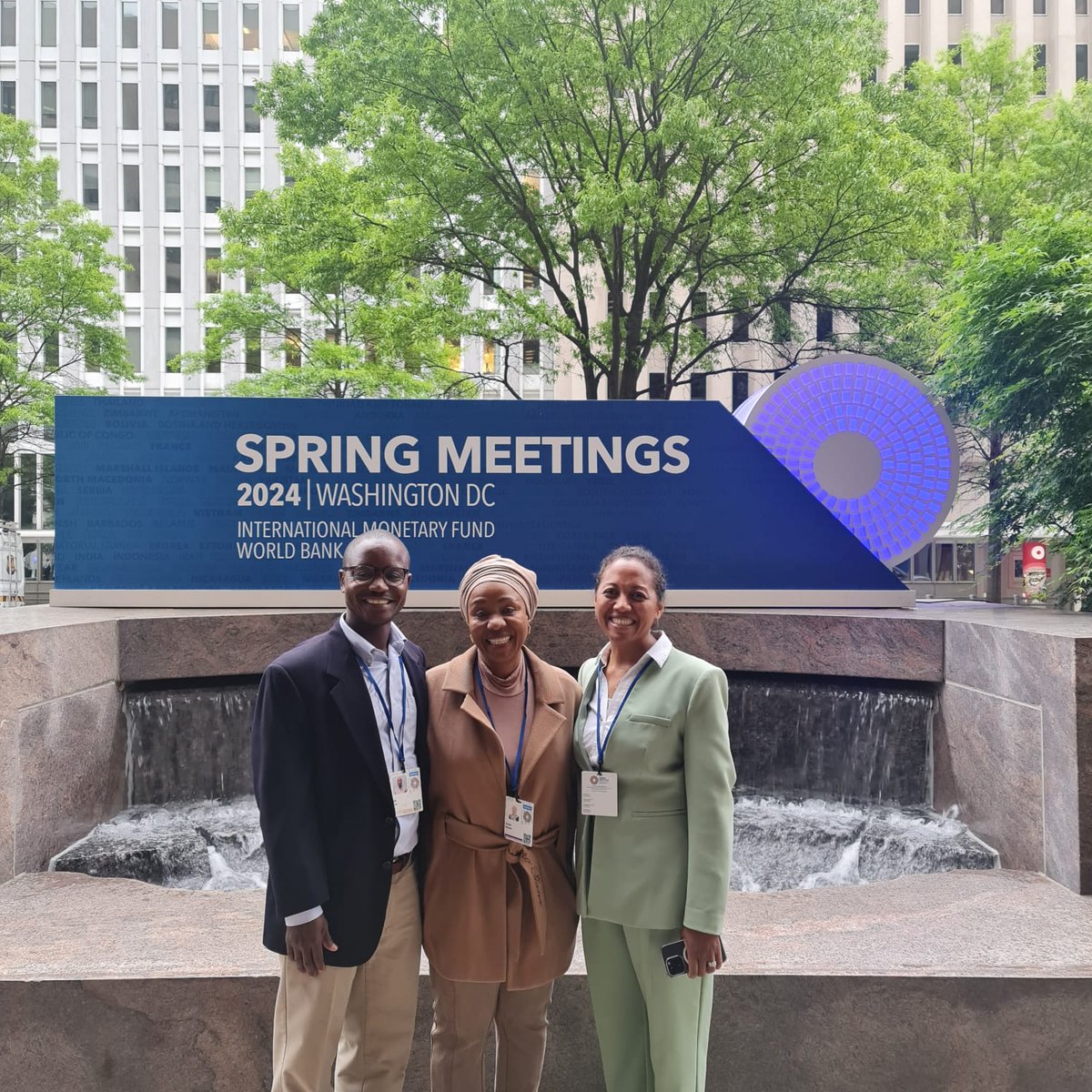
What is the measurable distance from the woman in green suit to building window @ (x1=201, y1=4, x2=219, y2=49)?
49088mm

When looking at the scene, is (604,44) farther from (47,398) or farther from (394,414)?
(47,398)

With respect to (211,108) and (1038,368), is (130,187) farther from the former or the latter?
(1038,368)

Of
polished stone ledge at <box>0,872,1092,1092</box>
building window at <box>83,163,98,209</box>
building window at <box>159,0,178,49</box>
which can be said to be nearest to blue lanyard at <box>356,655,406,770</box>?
polished stone ledge at <box>0,872,1092,1092</box>

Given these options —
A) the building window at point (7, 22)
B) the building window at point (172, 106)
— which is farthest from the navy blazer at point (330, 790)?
the building window at point (7, 22)

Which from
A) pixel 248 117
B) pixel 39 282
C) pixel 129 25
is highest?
pixel 129 25

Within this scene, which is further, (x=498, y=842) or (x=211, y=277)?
(x=211, y=277)

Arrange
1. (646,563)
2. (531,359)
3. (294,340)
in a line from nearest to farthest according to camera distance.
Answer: (646,563), (294,340), (531,359)

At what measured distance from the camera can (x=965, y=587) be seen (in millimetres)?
33281

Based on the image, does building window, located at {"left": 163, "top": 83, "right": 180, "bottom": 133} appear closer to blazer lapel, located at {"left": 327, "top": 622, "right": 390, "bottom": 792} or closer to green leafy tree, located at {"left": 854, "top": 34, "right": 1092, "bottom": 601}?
green leafy tree, located at {"left": 854, "top": 34, "right": 1092, "bottom": 601}

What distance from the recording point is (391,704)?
2.74m

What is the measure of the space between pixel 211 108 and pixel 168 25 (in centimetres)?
434

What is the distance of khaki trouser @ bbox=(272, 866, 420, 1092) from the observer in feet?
8.43

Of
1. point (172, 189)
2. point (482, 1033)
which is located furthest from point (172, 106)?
point (482, 1033)

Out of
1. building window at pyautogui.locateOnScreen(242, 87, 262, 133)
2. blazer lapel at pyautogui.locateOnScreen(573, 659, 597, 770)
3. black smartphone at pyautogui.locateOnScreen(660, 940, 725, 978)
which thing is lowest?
black smartphone at pyautogui.locateOnScreen(660, 940, 725, 978)
